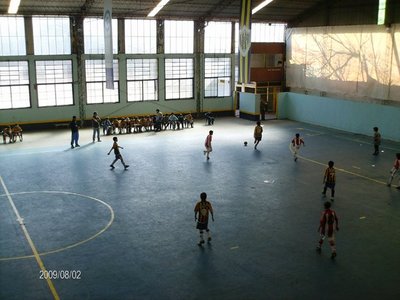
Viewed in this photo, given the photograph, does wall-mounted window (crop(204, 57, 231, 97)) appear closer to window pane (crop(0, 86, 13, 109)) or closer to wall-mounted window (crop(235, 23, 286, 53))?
wall-mounted window (crop(235, 23, 286, 53))

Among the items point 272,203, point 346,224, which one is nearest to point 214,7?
point 272,203

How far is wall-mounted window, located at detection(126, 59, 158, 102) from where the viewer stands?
36.7 m

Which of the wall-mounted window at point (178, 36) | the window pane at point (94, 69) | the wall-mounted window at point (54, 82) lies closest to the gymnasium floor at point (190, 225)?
the wall-mounted window at point (54, 82)

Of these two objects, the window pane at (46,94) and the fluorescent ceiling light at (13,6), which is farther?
the window pane at (46,94)

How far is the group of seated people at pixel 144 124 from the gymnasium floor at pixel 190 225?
18.3ft

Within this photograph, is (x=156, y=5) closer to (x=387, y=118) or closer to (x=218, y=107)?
(x=218, y=107)

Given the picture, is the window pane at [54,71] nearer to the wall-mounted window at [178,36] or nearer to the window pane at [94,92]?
the window pane at [94,92]

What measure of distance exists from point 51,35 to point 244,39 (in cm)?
1342

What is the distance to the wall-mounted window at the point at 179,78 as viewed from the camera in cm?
3819

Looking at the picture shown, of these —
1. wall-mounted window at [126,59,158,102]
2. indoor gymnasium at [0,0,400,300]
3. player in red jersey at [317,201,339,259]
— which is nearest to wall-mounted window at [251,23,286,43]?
indoor gymnasium at [0,0,400,300]

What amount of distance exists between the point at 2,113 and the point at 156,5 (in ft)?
42.3

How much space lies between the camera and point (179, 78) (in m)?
38.7

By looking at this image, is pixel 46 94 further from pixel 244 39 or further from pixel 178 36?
pixel 244 39
